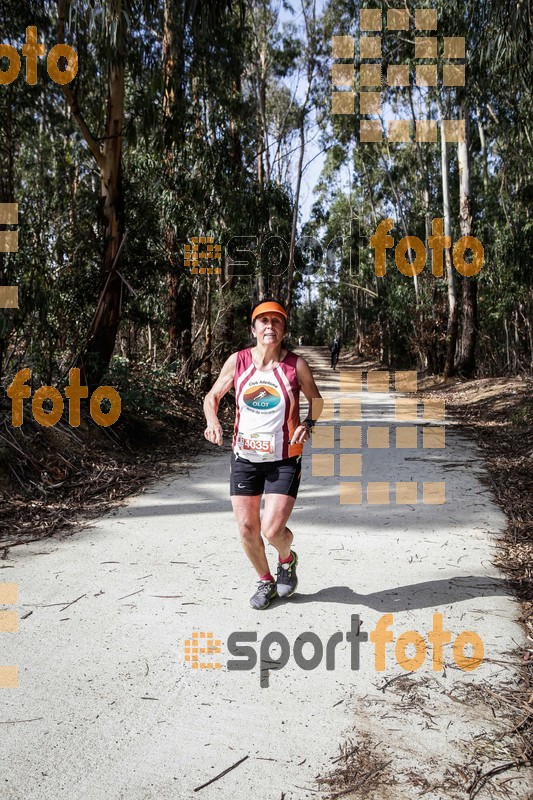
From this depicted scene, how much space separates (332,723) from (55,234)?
7780 mm

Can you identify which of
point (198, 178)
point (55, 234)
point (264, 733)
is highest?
point (198, 178)

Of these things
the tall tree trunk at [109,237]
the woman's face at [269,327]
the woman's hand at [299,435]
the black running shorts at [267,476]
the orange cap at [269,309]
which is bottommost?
the black running shorts at [267,476]

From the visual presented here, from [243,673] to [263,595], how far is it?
2.34ft

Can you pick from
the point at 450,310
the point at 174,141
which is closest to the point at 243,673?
the point at 174,141

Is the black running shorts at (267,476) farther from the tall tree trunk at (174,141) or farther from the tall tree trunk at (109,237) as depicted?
the tall tree trunk at (174,141)

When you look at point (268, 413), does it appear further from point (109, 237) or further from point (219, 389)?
point (109, 237)

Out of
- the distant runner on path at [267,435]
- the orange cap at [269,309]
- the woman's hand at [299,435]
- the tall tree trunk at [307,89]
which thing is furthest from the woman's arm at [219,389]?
the tall tree trunk at [307,89]

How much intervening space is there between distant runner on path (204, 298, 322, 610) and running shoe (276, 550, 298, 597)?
9 cm

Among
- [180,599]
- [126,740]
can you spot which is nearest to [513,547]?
[180,599]

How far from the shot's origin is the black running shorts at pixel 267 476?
370 cm

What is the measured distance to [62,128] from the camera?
35.1 feet

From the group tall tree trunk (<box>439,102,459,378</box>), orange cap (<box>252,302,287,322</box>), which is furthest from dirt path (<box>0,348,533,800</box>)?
tall tree trunk (<box>439,102,459,378</box>)

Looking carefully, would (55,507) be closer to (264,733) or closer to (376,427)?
(264,733)

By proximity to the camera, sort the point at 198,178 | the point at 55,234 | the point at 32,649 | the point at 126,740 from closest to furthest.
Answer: the point at 126,740
the point at 32,649
the point at 55,234
the point at 198,178
